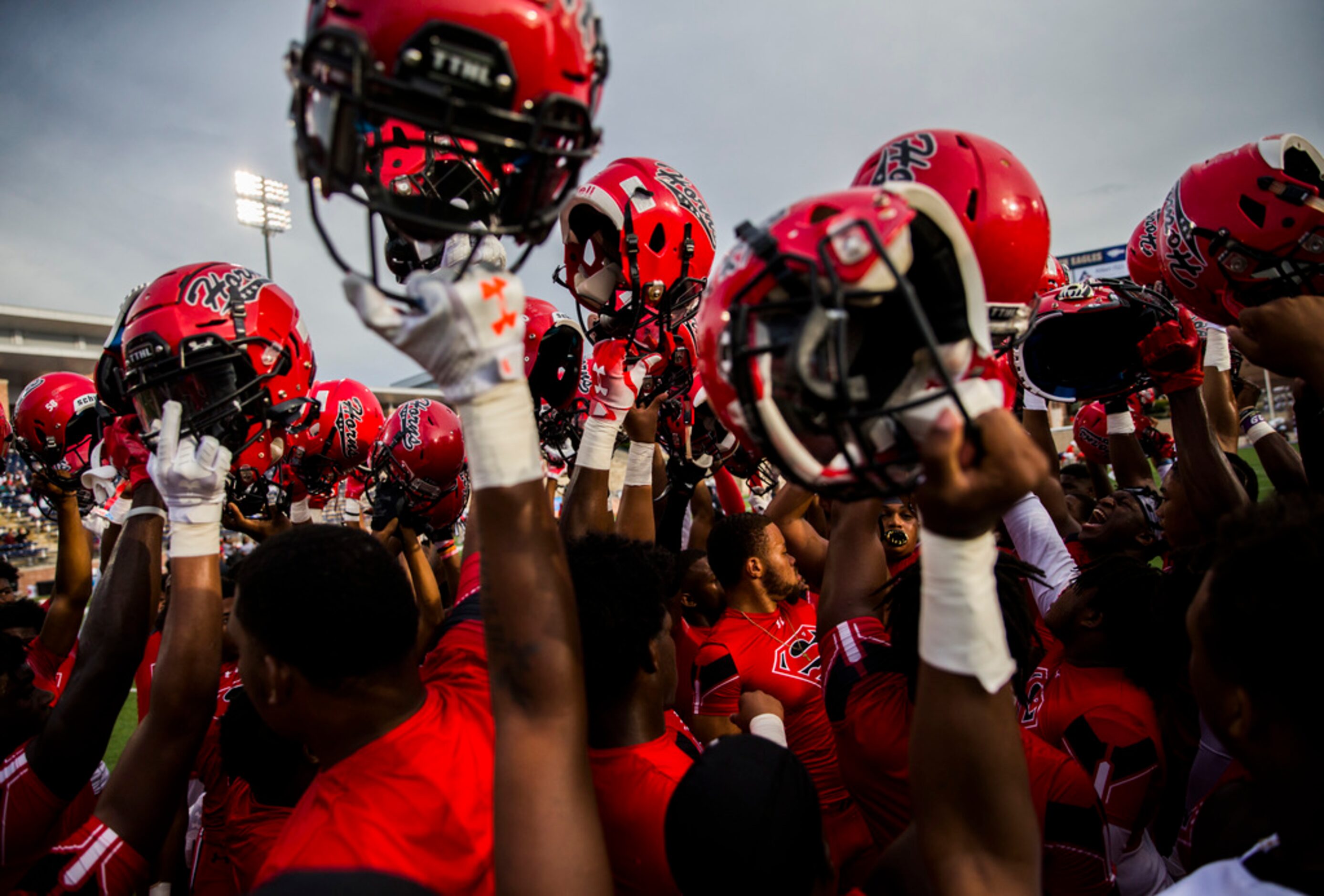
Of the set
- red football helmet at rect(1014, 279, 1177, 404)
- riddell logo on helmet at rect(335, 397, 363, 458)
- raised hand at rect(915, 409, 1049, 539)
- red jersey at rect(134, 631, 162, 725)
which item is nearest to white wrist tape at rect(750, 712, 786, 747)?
raised hand at rect(915, 409, 1049, 539)

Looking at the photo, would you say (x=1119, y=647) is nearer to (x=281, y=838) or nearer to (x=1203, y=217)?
(x=1203, y=217)

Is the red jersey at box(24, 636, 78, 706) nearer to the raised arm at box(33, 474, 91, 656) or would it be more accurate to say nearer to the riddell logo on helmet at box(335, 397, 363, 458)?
the raised arm at box(33, 474, 91, 656)

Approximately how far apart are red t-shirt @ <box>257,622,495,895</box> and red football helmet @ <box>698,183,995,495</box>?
110cm

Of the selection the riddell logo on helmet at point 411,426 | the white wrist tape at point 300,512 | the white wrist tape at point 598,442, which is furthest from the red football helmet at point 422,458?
the white wrist tape at point 598,442

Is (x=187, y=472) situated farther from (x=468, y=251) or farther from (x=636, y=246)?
(x=636, y=246)

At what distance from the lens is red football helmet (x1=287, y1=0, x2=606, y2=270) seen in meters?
1.42

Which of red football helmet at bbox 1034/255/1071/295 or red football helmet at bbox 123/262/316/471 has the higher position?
red football helmet at bbox 1034/255/1071/295

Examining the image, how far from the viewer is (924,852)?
1.36 meters

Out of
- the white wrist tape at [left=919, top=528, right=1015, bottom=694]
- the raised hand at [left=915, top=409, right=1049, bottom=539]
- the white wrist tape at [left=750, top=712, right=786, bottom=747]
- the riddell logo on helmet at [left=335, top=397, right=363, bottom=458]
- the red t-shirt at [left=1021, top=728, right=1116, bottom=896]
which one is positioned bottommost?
the riddell logo on helmet at [left=335, top=397, right=363, bottom=458]

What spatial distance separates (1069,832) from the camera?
85.5 inches

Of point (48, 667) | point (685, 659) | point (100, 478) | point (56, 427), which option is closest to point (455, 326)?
point (685, 659)

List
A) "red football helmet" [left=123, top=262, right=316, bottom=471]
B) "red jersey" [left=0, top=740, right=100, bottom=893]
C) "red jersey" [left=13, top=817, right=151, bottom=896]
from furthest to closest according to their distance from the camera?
"red jersey" [left=0, top=740, right=100, bottom=893] < "red football helmet" [left=123, top=262, right=316, bottom=471] < "red jersey" [left=13, top=817, right=151, bottom=896]

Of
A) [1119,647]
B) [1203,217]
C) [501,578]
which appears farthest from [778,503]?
[501,578]

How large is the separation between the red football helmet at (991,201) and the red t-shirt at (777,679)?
6.23 feet
